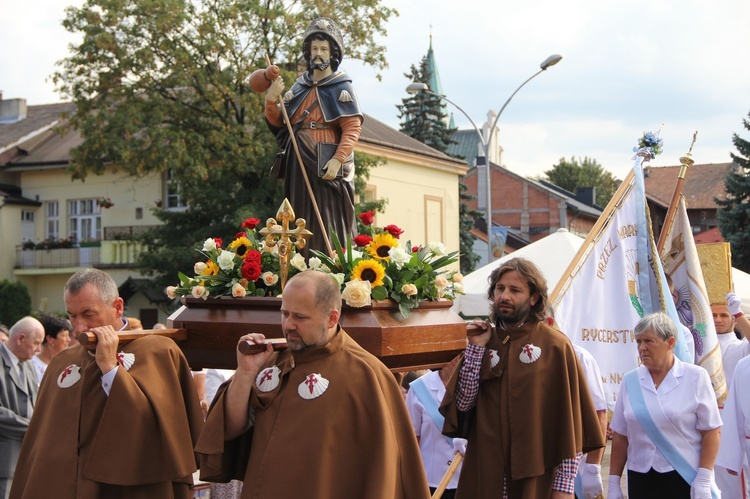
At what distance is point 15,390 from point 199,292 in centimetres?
320

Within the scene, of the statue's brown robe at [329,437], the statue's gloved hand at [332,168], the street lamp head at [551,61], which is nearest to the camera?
the statue's brown robe at [329,437]

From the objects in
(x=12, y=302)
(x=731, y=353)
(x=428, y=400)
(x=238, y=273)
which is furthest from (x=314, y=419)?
(x=12, y=302)

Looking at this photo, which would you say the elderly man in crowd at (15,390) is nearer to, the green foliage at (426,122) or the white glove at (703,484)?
the white glove at (703,484)

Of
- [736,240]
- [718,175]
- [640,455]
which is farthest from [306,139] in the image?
[718,175]

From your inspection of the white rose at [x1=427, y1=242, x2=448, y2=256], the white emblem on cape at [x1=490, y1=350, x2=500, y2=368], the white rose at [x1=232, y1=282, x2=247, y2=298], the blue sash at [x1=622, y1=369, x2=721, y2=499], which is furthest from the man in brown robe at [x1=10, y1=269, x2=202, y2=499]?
the blue sash at [x1=622, y1=369, x2=721, y2=499]

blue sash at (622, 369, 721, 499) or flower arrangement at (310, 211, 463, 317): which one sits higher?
flower arrangement at (310, 211, 463, 317)

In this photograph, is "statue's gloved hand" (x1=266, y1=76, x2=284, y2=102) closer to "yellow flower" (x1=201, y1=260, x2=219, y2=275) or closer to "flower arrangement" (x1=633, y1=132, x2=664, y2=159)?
"yellow flower" (x1=201, y1=260, x2=219, y2=275)

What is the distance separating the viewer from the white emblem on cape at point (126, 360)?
14.3ft

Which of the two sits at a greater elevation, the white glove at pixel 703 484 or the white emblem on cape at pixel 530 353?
the white emblem on cape at pixel 530 353

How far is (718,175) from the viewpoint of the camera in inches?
2484

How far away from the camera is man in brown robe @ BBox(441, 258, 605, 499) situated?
15.4ft

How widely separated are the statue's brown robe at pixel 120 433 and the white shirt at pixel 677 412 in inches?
112

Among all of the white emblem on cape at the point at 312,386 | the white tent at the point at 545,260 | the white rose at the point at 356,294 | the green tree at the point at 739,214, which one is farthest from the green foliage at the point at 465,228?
the white emblem on cape at the point at 312,386

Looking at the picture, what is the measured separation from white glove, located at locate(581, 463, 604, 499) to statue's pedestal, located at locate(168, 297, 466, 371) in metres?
1.49
